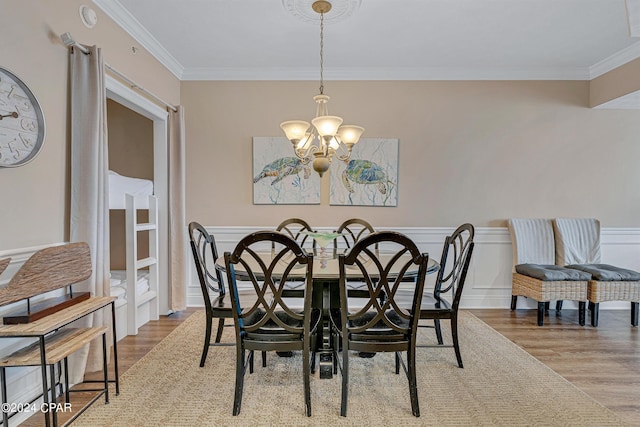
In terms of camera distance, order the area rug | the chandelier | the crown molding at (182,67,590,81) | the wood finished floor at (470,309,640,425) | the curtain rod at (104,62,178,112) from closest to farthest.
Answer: the area rug
the wood finished floor at (470,309,640,425)
the chandelier
the curtain rod at (104,62,178,112)
the crown molding at (182,67,590,81)

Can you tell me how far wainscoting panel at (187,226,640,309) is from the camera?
404cm

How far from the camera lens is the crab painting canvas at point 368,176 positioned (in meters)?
4.04

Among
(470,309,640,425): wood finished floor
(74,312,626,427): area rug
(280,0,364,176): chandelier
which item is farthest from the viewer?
(280,0,364,176): chandelier

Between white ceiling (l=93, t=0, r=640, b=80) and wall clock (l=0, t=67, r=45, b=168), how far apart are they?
3.66 feet

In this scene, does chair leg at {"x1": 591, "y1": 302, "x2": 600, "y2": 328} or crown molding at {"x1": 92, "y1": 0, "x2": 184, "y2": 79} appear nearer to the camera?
crown molding at {"x1": 92, "y1": 0, "x2": 184, "y2": 79}

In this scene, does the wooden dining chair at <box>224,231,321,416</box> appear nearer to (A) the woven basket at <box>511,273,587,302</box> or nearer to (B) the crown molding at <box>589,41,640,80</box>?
(A) the woven basket at <box>511,273,587,302</box>

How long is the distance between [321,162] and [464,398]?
68.8 inches

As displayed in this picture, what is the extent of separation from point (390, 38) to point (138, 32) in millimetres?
2226

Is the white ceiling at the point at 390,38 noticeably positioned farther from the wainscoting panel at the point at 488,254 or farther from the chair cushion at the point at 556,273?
the chair cushion at the point at 556,273

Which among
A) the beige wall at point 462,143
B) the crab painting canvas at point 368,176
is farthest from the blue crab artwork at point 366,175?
the beige wall at point 462,143

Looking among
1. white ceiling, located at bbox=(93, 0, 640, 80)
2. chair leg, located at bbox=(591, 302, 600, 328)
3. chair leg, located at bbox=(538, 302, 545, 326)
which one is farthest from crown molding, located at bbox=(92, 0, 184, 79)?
chair leg, located at bbox=(591, 302, 600, 328)

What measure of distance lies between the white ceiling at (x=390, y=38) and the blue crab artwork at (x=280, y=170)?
0.98 metres

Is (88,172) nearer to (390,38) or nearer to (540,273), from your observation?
(390,38)

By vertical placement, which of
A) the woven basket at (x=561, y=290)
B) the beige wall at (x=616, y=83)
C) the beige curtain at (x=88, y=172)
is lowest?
the woven basket at (x=561, y=290)
